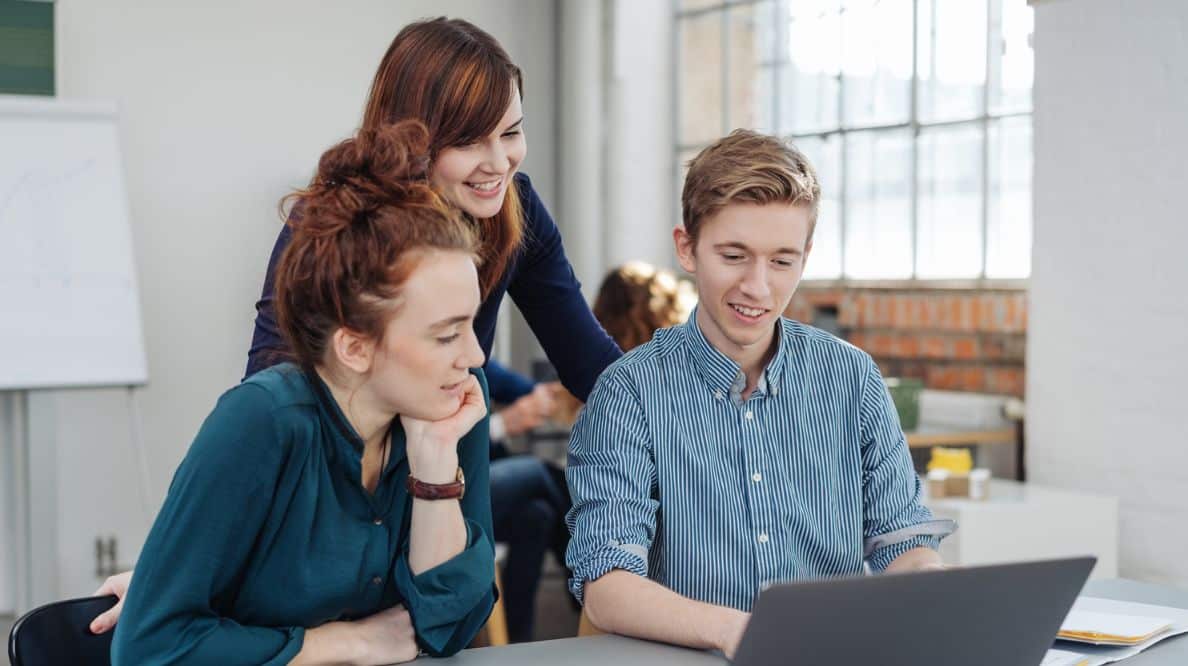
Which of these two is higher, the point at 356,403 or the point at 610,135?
the point at 610,135

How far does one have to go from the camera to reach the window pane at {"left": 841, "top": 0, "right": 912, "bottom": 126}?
5.02 m

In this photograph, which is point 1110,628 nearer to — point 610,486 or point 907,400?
point 610,486

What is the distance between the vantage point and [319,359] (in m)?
1.39

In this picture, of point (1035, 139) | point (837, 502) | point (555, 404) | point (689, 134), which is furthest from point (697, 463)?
point (689, 134)

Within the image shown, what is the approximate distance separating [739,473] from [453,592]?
44 centimetres

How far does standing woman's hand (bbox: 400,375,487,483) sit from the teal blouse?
0.04m

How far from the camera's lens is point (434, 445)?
1.39 metres

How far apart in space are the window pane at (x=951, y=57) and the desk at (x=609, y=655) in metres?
3.58

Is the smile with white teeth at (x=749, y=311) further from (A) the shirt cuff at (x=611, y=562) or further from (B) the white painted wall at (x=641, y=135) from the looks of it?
(B) the white painted wall at (x=641, y=135)

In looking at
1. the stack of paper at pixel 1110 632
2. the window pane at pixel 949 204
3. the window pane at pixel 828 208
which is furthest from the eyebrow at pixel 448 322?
the window pane at pixel 828 208

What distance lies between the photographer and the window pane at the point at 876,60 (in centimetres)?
502

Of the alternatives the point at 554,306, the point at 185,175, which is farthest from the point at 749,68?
the point at 554,306

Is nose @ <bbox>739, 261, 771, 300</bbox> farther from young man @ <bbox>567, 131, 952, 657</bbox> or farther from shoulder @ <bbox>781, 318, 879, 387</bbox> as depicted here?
shoulder @ <bbox>781, 318, 879, 387</bbox>

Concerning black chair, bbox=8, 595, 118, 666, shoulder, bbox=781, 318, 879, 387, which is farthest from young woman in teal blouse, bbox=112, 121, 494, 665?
shoulder, bbox=781, 318, 879, 387
